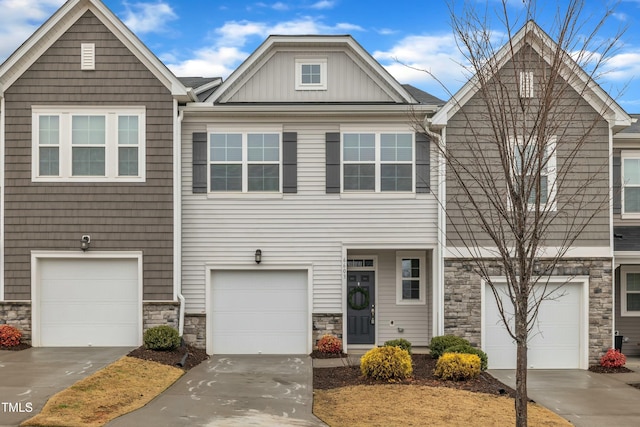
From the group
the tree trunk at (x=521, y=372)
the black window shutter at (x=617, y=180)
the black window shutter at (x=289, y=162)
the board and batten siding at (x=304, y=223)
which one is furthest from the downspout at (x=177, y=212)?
the black window shutter at (x=617, y=180)

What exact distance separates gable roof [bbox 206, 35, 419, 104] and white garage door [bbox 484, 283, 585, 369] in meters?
5.19

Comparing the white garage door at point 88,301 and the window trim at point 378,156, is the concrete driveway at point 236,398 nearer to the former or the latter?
the white garage door at point 88,301

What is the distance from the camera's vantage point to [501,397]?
10.6m

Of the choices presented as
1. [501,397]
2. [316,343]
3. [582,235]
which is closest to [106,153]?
[316,343]

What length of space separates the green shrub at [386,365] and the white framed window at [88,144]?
6.54 meters

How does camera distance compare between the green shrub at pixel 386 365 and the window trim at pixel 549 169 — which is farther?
the green shrub at pixel 386 365

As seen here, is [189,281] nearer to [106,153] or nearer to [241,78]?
[106,153]

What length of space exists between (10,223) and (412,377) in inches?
375

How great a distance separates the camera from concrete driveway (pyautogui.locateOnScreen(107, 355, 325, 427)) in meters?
8.63

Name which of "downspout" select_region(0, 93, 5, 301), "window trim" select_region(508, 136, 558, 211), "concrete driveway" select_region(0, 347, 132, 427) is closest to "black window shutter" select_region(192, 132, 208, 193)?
"concrete driveway" select_region(0, 347, 132, 427)

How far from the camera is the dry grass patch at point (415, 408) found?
9023 millimetres

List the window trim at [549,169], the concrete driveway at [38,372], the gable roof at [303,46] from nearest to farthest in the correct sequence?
the window trim at [549,169] → the concrete driveway at [38,372] → the gable roof at [303,46]

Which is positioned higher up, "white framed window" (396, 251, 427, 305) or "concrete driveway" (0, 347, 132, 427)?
"white framed window" (396, 251, 427, 305)

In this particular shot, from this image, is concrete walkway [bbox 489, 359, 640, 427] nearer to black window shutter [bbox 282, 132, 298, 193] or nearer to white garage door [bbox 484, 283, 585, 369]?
white garage door [bbox 484, 283, 585, 369]
